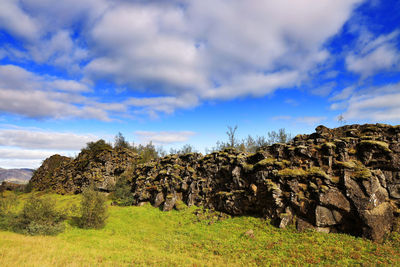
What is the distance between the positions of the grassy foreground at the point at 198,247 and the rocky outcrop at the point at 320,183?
1.87 meters

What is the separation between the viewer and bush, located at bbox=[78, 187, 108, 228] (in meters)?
30.3

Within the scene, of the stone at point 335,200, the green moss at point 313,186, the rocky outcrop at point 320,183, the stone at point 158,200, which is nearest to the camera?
the rocky outcrop at point 320,183

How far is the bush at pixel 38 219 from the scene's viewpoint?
84.2 feet

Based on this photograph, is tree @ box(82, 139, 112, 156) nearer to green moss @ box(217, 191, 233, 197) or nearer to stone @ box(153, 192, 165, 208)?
stone @ box(153, 192, 165, 208)

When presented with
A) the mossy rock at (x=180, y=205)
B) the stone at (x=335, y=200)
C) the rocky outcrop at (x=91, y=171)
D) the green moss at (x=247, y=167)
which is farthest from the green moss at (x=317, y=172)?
the rocky outcrop at (x=91, y=171)

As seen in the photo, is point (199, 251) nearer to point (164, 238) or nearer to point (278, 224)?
point (164, 238)

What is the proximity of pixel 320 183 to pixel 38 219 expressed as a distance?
1575 inches

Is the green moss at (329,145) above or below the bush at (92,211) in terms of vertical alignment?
above

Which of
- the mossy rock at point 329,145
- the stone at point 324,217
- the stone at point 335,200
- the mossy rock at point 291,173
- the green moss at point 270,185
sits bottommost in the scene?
the stone at point 324,217

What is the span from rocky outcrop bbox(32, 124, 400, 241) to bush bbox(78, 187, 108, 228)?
40.7 ft

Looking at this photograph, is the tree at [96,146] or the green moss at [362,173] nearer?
the green moss at [362,173]

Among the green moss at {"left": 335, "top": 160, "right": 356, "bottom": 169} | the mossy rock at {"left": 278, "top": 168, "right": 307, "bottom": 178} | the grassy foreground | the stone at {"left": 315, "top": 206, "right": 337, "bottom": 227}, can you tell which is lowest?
the grassy foreground

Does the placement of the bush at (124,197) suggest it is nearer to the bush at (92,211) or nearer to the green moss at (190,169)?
the bush at (92,211)

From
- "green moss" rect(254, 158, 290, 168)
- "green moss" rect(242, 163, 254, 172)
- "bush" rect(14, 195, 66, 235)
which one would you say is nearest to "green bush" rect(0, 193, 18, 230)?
"bush" rect(14, 195, 66, 235)
